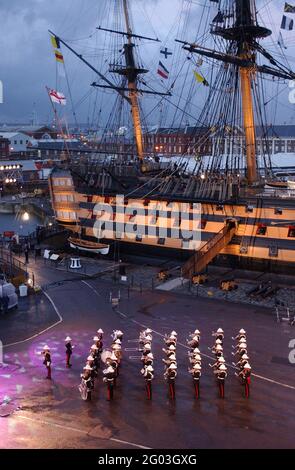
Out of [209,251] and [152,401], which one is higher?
[209,251]

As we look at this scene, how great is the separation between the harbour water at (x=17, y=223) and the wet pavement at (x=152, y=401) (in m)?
59.0

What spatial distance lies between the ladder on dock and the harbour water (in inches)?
1941

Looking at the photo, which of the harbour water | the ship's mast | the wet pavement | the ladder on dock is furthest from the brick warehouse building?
the wet pavement

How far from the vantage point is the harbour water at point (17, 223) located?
278 ft

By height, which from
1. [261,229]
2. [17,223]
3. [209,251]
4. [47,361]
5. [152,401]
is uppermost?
[261,229]

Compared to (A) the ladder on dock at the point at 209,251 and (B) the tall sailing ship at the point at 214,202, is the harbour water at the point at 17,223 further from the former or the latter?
(A) the ladder on dock at the point at 209,251

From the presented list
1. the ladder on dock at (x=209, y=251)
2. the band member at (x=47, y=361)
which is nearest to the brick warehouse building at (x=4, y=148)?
the ladder on dock at (x=209, y=251)

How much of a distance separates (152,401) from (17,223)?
249ft

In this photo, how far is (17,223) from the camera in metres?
90.2

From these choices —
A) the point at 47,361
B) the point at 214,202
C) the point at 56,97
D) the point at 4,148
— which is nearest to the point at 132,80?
the point at 56,97

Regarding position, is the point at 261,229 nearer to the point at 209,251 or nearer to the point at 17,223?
the point at 209,251

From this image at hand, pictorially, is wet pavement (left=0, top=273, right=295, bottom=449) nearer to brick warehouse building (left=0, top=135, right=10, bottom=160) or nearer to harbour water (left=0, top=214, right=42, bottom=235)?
harbour water (left=0, top=214, right=42, bottom=235)

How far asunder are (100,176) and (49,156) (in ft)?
349
